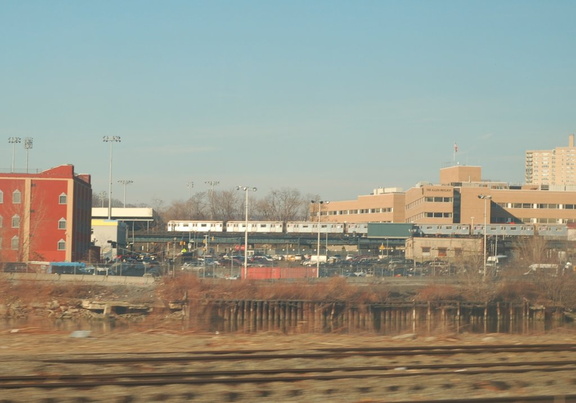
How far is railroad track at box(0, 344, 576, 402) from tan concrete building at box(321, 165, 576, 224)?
7174 centimetres

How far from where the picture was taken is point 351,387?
32.8ft

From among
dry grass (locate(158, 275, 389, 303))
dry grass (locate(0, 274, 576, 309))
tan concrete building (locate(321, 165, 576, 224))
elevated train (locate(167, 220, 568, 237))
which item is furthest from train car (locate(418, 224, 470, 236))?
dry grass (locate(158, 275, 389, 303))

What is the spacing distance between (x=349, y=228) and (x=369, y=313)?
5326 centimetres

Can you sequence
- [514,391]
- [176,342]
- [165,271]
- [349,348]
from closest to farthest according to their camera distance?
1. [514,391]
2. [349,348]
3. [176,342]
4. [165,271]

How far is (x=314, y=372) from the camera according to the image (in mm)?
11062

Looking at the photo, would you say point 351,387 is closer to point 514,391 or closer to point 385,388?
point 385,388

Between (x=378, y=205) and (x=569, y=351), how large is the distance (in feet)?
326

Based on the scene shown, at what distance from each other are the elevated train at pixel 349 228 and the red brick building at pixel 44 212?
97.0 feet

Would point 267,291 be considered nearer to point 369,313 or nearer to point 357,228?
point 369,313

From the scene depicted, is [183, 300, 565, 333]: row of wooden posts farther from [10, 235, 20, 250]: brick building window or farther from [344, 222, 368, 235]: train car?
[344, 222, 368, 235]: train car

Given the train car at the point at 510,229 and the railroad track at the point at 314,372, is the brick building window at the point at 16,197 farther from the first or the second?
the train car at the point at 510,229

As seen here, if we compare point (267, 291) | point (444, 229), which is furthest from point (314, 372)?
point (444, 229)

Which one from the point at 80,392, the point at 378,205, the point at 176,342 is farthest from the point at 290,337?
the point at 378,205

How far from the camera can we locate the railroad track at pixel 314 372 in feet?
32.0
